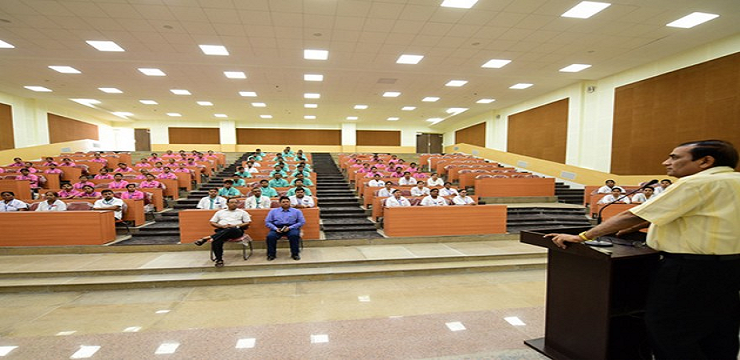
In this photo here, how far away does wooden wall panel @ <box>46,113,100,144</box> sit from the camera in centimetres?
1421

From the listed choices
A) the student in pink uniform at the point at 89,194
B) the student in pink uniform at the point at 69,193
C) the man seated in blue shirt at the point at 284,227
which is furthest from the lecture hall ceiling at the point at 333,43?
the man seated in blue shirt at the point at 284,227

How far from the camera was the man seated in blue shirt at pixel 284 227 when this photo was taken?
4703mm

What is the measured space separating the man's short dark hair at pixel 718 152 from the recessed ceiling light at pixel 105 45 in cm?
991

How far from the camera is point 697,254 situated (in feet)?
4.88

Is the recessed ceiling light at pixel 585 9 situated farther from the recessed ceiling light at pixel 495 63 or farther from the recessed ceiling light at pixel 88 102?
the recessed ceiling light at pixel 88 102

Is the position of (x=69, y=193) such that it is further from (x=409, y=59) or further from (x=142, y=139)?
(x=142, y=139)

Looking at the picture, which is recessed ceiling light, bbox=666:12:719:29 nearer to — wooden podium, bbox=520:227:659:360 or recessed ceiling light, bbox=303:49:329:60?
wooden podium, bbox=520:227:659:360

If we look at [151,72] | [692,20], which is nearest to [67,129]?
[151,72]

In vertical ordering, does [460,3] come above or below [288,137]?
above

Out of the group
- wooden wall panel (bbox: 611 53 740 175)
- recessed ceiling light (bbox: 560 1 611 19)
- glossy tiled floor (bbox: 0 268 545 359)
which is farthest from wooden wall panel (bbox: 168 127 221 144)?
wooden wall panel (bbox: 611 53 740 175)

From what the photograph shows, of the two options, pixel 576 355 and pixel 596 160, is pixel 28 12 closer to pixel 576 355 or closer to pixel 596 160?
pixel 576 355

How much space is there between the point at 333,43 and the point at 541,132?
9.44 m

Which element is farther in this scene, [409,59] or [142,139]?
[142,139]

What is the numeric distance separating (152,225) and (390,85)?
27.0 ft
